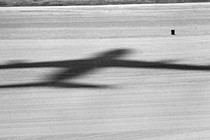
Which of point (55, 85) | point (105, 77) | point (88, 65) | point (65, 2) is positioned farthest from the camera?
point (65, 2)

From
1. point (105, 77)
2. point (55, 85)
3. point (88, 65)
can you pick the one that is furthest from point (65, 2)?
point (55, 85)

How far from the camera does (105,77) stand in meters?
8.38

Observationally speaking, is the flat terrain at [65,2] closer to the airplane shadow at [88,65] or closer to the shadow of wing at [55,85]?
the airplane shadow at [88,65]

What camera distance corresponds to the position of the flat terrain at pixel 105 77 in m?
6.06

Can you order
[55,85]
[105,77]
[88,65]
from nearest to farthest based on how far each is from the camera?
[55,85]
[105,77]
[88,65]

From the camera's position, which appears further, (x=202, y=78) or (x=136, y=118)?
(x=202, y=78)

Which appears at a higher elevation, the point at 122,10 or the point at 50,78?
the point at 50,78

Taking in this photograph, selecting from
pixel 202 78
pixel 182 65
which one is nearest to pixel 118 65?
pixel 182 65

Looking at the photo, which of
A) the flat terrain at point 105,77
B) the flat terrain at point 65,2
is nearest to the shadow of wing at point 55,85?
the flat terrain at point 105,77

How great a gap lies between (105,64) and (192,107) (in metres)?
2.66

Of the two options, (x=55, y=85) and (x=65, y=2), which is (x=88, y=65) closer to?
(x=55, y=85)

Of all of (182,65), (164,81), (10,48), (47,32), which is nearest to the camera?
(164,81)

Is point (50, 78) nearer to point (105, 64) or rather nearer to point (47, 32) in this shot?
point (105, 64)

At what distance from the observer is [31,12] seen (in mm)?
15219
